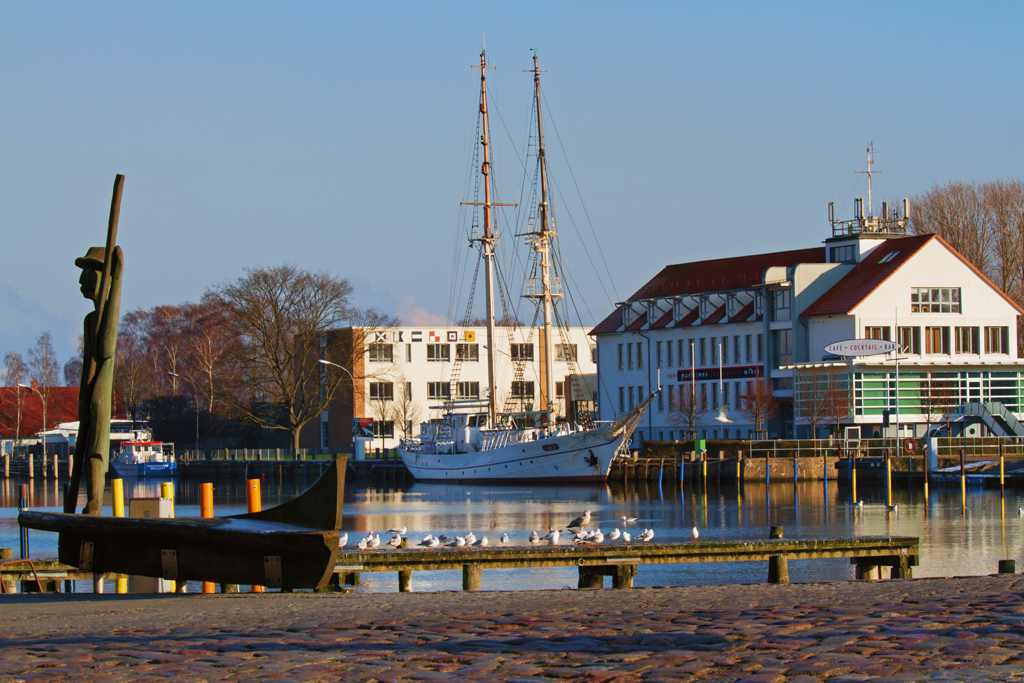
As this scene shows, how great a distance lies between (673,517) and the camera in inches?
1773

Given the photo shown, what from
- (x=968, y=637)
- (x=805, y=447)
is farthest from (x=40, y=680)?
(x=805, y=447)

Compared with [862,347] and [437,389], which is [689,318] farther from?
[437,389]

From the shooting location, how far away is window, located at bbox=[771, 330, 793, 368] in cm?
7956

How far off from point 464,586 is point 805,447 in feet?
173

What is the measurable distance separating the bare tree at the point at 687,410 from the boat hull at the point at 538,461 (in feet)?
39.0

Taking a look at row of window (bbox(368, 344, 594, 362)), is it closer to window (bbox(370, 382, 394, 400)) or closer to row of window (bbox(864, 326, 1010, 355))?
window (bbox(370, 382, 394, 400))

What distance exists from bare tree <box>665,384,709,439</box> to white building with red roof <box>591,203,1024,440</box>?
10 centimetres

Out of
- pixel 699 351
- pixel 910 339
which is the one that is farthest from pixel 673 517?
pixel 699 351

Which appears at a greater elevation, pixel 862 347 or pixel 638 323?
pixel 638 323

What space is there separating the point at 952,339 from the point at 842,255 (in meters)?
8.48

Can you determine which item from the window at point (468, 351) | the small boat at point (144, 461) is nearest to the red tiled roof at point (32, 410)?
the small boat at point (144, 461)

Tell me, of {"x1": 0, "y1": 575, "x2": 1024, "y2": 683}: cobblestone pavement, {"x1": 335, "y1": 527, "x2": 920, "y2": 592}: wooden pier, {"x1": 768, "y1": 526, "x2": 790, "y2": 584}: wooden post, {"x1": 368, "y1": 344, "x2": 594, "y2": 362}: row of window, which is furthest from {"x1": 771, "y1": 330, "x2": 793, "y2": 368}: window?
{"x1": 0, "y1": 575, "x2": 1024, "y2": 683}: cobblestone pavement

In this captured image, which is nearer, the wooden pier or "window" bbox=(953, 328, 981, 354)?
the wooden pier

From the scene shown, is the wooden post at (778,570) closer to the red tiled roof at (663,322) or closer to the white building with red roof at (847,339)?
the white building with red roof at (847,339)
